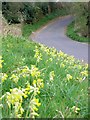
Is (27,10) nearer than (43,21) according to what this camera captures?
Yes

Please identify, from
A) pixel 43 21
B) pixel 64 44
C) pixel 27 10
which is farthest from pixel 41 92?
pixel 43 21

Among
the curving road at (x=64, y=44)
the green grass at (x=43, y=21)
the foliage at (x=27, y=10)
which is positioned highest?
the foliage at (x=27, y=10)

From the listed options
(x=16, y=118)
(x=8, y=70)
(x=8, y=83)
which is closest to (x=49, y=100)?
(x=8, y=83)

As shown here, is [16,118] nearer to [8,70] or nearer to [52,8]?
[8,70]

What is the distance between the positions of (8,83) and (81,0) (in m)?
24.8

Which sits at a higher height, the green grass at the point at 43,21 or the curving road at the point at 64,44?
the green grass at the point at 43,21

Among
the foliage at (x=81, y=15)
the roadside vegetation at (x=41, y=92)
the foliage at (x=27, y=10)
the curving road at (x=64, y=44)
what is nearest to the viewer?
the roadside vegetation at (x=41, y=92)

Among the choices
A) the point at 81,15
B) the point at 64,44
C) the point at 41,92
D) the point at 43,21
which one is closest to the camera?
the point at 41,92

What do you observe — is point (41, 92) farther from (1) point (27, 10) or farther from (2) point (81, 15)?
(1) point (27, 10)

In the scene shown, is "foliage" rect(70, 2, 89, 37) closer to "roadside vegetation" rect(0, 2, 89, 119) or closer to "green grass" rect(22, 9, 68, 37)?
"green grass" rect(22, 9, 68, 37)

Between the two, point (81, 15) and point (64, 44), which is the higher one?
point (81, 15)

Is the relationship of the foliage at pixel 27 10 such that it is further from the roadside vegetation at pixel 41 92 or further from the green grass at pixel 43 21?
the roadside vegetation at pixel 41 92

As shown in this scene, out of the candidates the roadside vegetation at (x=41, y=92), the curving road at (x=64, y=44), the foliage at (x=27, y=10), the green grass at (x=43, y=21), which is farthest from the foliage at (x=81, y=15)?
the roadside vegetation at (x=41, y=92)

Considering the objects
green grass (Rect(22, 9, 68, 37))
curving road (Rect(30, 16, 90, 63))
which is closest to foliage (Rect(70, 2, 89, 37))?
curving road (Rect(30, 16, 90, 63))
